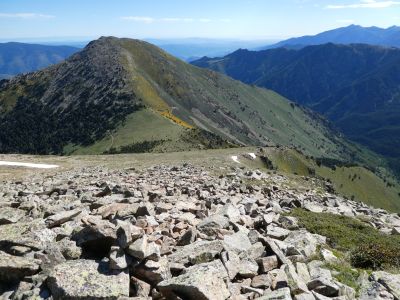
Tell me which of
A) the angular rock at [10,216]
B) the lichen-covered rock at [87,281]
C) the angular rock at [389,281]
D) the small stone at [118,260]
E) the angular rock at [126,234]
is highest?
the angular rock at [126,234]

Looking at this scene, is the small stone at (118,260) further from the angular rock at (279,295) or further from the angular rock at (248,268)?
the angular rock at (279,295)

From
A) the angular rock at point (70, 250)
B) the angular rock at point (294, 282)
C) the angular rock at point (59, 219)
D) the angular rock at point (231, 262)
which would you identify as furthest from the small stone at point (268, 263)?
the angular rock at point (59, 219)

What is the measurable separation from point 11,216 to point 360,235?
18.2 metres

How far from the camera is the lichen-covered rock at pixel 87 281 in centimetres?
1170

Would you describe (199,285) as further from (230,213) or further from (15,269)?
(230,213)

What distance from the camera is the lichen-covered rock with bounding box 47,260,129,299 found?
1170cm

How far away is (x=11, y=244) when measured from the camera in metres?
14.5

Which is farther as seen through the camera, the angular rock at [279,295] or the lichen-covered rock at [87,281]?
the angular rock at [279,295]

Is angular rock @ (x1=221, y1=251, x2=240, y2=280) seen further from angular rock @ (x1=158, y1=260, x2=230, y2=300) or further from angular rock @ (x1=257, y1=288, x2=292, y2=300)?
angular rock @ (x1=257, y1=288, x2=292, y2=300)

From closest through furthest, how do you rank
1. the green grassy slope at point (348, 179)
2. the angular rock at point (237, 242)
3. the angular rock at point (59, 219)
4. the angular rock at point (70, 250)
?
the angular rock at point (70, 250)
the angular rock at point (237, 242)
the angular rock at point (59, 219)
the green grassy slope at point (348, 179)

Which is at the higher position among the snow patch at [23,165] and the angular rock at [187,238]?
the angular rock at [187,238]

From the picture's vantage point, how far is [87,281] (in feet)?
39.7

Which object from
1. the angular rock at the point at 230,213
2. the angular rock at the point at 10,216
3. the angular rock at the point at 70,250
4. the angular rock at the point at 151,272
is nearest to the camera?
the angular rock at the point at 151,272

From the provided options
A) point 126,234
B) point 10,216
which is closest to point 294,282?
point 126,234
